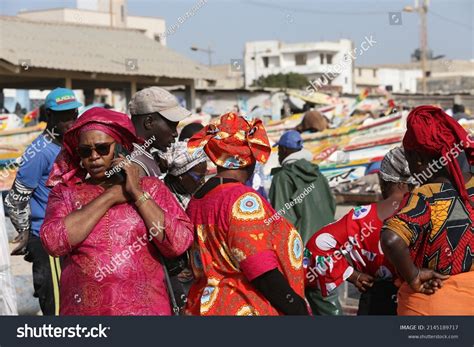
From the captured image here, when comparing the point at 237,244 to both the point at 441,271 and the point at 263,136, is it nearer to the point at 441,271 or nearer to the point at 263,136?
the point at 263,136

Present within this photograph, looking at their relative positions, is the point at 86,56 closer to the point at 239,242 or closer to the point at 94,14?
the point at 239,242

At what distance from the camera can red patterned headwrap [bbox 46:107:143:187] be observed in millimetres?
3518

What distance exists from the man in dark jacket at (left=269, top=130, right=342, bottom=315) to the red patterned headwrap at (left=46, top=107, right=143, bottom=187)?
154 inches

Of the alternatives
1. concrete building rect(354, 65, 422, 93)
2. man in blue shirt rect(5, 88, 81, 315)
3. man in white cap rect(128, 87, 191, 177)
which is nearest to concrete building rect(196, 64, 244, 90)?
man in blue shirt rect(5, 88, 81, 315)

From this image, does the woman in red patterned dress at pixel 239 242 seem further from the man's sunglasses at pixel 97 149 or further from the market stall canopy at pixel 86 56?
the market stall canopy at pixel 86 56

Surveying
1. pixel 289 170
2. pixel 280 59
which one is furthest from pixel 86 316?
pixel 280 59

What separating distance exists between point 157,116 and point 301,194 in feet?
9.84

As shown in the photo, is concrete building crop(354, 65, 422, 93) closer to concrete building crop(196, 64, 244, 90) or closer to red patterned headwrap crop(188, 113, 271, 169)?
concrete building crop(196, 64, 244, 90)

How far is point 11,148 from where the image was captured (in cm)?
1464

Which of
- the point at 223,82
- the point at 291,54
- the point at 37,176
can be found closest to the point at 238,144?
the point at 37,176

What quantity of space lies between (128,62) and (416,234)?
2107cm

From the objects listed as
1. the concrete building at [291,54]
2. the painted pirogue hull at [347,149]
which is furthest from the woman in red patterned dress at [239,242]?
the concrete building at [291,54]

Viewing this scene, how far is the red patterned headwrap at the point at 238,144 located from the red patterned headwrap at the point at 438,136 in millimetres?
627

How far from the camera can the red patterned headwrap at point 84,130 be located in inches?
138
